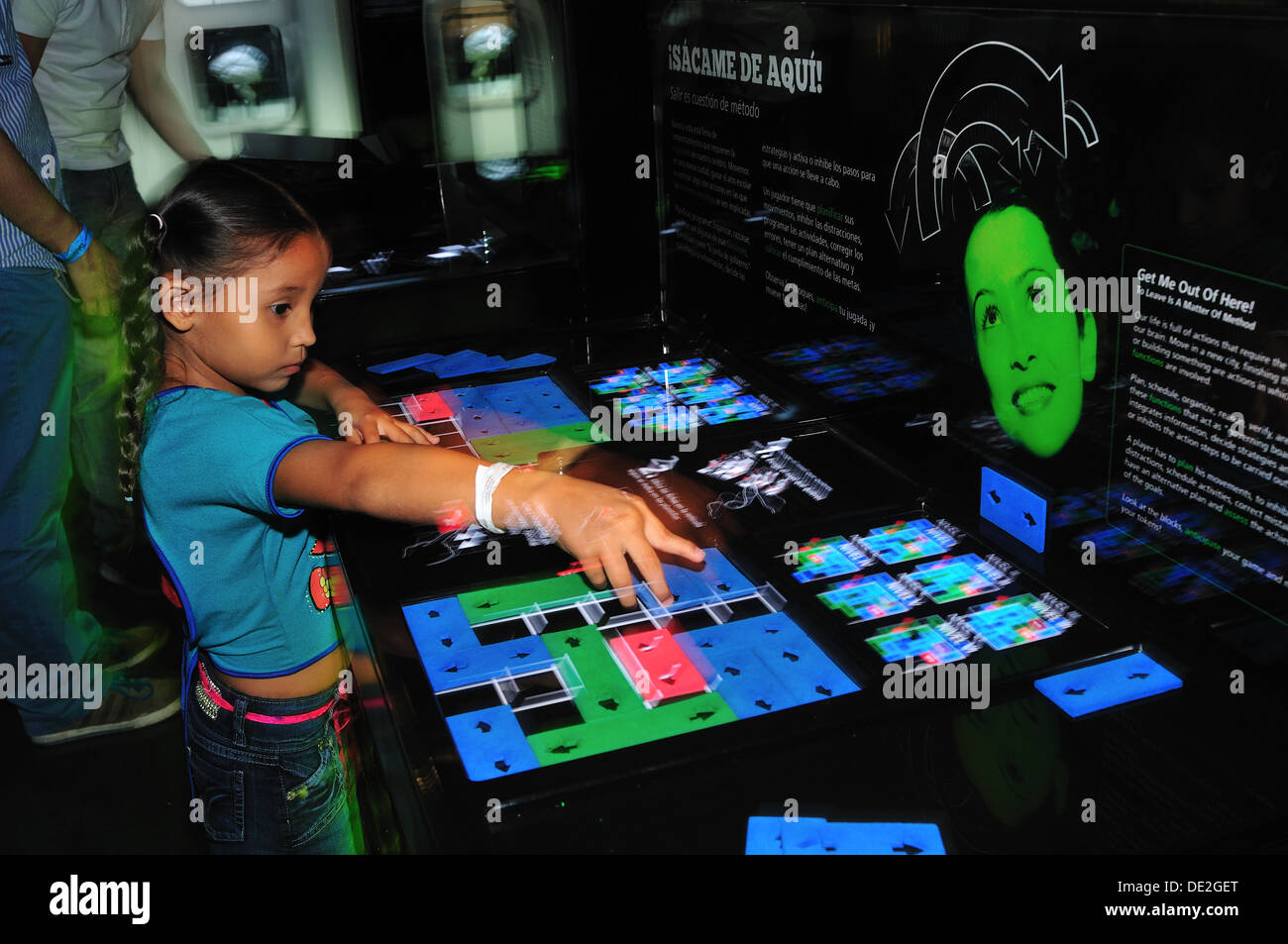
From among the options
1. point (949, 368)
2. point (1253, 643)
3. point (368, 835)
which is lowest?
point (368, 835)

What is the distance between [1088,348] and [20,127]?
230 centimetres

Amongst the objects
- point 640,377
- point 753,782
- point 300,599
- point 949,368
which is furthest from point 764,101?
point 753,782

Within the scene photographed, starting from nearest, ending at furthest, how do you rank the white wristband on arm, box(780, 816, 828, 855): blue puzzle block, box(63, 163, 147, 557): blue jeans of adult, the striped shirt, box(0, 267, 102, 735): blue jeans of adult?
box(780, 816, 828, 855): blue puzzle block < the white wristband on arm < the striped shirt < box(0, 267, 102, 735): blue jeans of adult < box(63, 163, 147, 557): blue jeans of adult

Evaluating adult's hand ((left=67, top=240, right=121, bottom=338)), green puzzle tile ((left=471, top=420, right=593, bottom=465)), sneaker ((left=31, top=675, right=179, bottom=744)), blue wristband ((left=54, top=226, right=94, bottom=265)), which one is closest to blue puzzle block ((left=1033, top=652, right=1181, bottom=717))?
green puzzle tile ((left=471, top=420, right=593, bottom=465))

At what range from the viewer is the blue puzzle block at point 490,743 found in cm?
118

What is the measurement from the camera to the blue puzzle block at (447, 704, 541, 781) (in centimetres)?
118

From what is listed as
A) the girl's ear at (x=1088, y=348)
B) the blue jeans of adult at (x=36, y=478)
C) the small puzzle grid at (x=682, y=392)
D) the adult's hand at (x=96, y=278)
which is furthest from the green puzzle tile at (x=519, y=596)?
the blue jeans of adult at (x=36, y=478)

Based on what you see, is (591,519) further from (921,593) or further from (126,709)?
(126,709)

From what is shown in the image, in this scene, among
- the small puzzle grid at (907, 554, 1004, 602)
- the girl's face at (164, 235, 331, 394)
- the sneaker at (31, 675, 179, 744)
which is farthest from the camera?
the sneaker at (31, 675, 179, 744)
